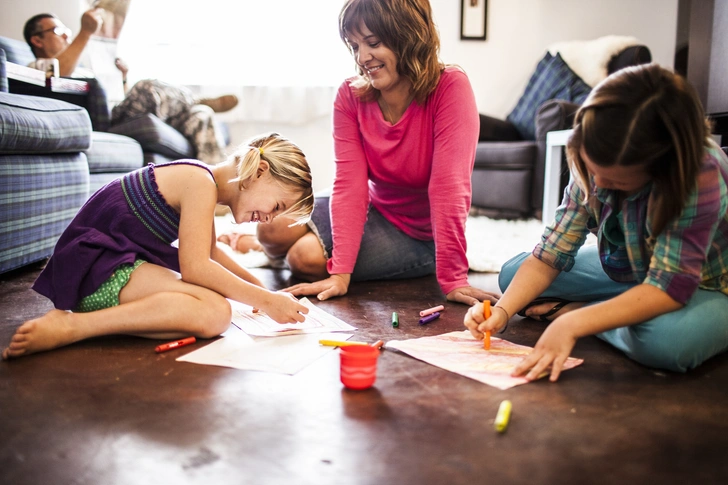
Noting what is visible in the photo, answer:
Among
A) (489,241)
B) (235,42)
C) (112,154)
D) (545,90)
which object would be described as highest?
(235,42)

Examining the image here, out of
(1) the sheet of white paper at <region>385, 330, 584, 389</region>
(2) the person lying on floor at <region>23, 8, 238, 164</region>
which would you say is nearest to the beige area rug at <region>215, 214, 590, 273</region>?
(2) the person lying on floor at <region>23, 8, 238, 164</region>

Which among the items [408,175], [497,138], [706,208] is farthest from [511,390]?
[497,138]

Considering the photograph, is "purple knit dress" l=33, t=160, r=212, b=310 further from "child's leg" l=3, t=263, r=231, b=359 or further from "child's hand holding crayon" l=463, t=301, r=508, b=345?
"child's hand holding crayon" l=463, t=301, r=508, b=345

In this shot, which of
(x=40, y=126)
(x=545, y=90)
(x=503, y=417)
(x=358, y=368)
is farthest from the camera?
(x=545, y=90)

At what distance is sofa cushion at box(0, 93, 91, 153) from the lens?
1629 mm

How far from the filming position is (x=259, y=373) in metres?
1.01

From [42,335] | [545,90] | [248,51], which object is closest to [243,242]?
[42,335]

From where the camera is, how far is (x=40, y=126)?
68.9 inches

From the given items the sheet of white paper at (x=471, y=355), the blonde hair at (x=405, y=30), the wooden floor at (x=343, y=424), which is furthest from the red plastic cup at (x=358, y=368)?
the blonde hair at (x=405, y=30)

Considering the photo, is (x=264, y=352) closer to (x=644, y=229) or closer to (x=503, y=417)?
(x=503, y=417)

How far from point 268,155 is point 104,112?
1884 mm

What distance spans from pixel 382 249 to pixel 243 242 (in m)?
0.76

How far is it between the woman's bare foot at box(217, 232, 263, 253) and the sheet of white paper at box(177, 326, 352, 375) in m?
1.11

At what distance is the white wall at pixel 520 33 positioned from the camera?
12.9ft
